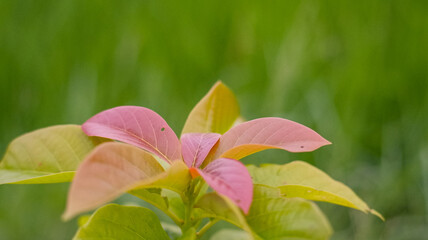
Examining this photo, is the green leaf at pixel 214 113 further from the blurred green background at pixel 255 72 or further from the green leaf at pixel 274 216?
the blurred green background at pixel 255 72

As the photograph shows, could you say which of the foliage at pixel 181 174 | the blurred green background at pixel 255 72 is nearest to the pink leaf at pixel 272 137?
the foliage at pixel 181 174

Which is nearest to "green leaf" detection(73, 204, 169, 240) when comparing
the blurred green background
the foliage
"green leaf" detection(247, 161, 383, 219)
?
the foliage

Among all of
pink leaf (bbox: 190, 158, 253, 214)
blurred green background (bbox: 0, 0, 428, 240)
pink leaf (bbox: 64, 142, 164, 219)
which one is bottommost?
blurred green background (bbox: 0, 0, 428, 240)

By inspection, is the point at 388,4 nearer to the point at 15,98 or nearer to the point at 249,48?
the point at 249,48

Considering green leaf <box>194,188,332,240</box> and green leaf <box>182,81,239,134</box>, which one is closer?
green leaf <box>194,188,332,240</box>

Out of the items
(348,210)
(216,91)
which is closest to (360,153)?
(348,210)

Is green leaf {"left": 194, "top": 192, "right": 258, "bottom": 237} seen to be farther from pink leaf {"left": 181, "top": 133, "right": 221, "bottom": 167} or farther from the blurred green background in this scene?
the blurred green background
